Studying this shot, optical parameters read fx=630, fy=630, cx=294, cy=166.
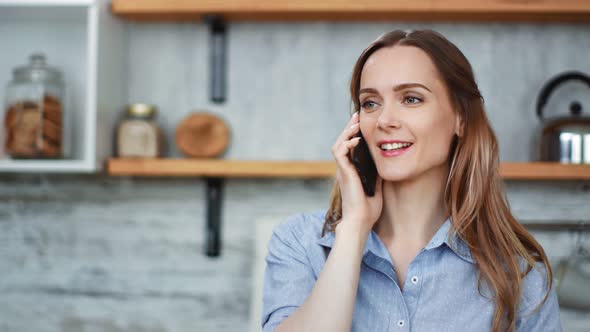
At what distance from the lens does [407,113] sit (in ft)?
3.81

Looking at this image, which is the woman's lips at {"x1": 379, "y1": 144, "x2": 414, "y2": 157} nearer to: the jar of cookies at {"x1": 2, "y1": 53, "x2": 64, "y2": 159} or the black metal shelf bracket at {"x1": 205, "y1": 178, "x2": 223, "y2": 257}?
the black metal shelf bracket at {"x1": 205, "y1": 178, "x2": 223, "y2": 257}

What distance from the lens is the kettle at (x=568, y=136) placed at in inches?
67.5

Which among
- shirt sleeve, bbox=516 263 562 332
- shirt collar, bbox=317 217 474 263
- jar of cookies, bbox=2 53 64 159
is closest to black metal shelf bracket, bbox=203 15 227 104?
jar of cookies, bbox=2 53 64 159

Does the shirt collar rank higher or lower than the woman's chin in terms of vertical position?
lower

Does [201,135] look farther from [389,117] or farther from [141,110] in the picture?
[389,117]

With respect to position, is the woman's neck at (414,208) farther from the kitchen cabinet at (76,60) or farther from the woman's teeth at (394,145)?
the kitchen cabinet at (76,60)

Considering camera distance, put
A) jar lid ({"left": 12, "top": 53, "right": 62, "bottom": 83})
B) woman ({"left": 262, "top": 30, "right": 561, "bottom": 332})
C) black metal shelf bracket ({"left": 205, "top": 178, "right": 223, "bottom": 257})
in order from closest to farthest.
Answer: woman ({"left": 262, "top": 30, "right": 561, "bottom": 332}) < jar lid ({"left": 12, "top": 53, "right": 62, "bottom": 83}) < black metal shelf bracket ({"left": 205, "top": 178, "right": 223, "bottom": 257})

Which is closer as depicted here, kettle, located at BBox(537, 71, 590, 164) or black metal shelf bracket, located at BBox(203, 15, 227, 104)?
kettle, located at BBox(537, 71, 590, 164)

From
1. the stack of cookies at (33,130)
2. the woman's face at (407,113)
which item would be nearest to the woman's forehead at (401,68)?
the woman's face at (407,113)

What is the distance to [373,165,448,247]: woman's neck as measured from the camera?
4.10 ft

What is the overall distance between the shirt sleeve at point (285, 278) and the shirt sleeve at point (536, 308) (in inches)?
15.2

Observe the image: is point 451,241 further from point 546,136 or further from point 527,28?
point 527,28

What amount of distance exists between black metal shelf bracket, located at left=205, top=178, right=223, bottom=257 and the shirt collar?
797 mm

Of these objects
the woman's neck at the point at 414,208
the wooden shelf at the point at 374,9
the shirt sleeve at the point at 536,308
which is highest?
the wooden shelf at the point at 374,9
